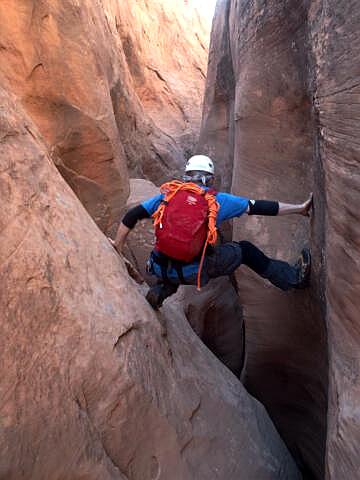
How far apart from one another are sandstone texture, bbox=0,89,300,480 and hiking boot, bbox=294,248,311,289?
4.20ft

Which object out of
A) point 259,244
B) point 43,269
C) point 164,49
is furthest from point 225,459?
point 164,49

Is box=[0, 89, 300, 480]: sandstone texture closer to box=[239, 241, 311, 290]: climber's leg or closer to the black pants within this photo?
the black pants

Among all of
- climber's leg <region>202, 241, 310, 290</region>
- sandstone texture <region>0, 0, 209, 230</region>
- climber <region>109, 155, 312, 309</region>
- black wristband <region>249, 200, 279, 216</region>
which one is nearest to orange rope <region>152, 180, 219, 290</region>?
climber <region>109, 155, 312, 309</region>

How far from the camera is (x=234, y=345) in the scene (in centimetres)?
697

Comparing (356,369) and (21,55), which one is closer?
(356,369)

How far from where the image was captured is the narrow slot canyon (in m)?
2.30

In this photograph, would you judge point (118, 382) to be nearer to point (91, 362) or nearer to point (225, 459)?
point (91, 362)

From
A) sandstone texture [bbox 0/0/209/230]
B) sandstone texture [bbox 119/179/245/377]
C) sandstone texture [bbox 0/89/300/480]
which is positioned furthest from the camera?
sandstone texture [bbox 119/179/245/377]

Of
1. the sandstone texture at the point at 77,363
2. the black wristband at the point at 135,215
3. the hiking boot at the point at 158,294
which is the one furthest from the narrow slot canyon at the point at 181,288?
the black wristband at the point at 135,215

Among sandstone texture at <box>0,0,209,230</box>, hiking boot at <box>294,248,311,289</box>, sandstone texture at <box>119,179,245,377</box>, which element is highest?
sandstone texture at <box>0,0,209,230</box>

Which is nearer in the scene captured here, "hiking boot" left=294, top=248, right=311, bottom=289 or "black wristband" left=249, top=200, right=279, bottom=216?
"black wristband" left=249, top=200, right=279, bottom=216

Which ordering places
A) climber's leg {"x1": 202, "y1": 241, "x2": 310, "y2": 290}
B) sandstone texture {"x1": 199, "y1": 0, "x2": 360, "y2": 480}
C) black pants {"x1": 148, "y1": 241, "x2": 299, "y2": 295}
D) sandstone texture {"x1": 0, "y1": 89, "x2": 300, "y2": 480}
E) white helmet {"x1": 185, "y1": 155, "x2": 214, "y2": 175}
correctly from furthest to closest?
climber's leg {"x1": 202, "y1": 241, "x2": 310, "y2": 290} → white helmet {"x1": 185, "y1": 155, "x2": 214, "y2": 175} → black pants {"x1": 148, "y1": 241, "x2": 299, "y2": 295} → sandstone texture {"x1": 199, "y1": 0, "x2": 360, "y2": 480} → sandstone texture {"x1": 0, "y1": 89, "x2": 300, "y2": 480}

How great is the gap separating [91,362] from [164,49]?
12167 mm

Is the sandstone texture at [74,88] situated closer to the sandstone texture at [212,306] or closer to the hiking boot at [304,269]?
the sandstone texture at [212,306]
